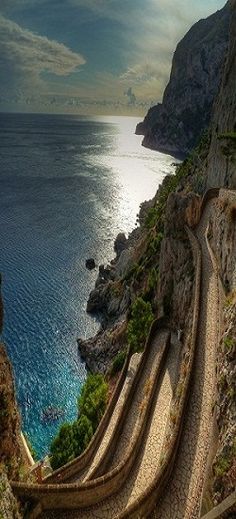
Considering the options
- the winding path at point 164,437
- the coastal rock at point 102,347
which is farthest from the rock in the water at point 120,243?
the winding path at point 164,437

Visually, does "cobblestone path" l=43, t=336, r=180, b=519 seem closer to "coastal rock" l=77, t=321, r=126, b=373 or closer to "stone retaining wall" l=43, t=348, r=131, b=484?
"stone retaining wall" l=43, t=348, r=131, b=484

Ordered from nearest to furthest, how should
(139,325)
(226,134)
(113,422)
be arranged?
(113,422) → (139,325) → (226,134)

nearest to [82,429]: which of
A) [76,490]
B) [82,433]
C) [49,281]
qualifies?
[82,433]

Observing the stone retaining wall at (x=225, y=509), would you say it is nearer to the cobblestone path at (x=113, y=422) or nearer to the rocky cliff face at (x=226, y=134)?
the cobblestone path at (x=113, y=422)

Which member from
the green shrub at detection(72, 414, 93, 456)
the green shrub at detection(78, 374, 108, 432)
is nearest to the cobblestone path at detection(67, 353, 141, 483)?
the green shrub at detection(78, 374, 108, 432)

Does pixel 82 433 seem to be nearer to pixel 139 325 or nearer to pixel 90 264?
pixel 139 325

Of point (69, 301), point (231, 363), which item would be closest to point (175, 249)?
point (231, 363)

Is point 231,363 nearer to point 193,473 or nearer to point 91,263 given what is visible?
point 193,473
